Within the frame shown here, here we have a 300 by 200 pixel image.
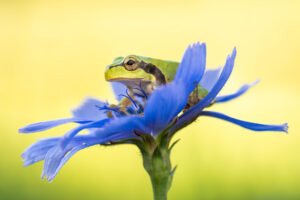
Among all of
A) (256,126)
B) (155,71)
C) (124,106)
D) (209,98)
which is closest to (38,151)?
(124,106)

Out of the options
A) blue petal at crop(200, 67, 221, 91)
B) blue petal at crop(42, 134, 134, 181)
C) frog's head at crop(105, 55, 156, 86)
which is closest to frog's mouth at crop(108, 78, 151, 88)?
frog's head at crop(105, 55, 156, 86)

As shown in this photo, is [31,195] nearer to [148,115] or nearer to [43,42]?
[148,115]

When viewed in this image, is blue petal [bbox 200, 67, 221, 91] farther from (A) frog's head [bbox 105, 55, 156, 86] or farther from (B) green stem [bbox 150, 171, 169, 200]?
(B) green stem [bbox 150, 171, 169, 200]

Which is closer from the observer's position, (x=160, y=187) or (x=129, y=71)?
(x=160, y=187)

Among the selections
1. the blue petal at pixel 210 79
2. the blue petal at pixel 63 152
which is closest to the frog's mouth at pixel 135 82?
the blue petal at pixel 63 152

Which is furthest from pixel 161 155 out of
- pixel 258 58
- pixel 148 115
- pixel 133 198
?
pixel 258 58

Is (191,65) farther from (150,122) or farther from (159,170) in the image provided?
(159,170)

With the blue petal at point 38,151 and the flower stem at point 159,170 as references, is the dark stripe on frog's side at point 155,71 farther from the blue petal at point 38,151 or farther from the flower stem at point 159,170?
the blue petal at point 38,151
